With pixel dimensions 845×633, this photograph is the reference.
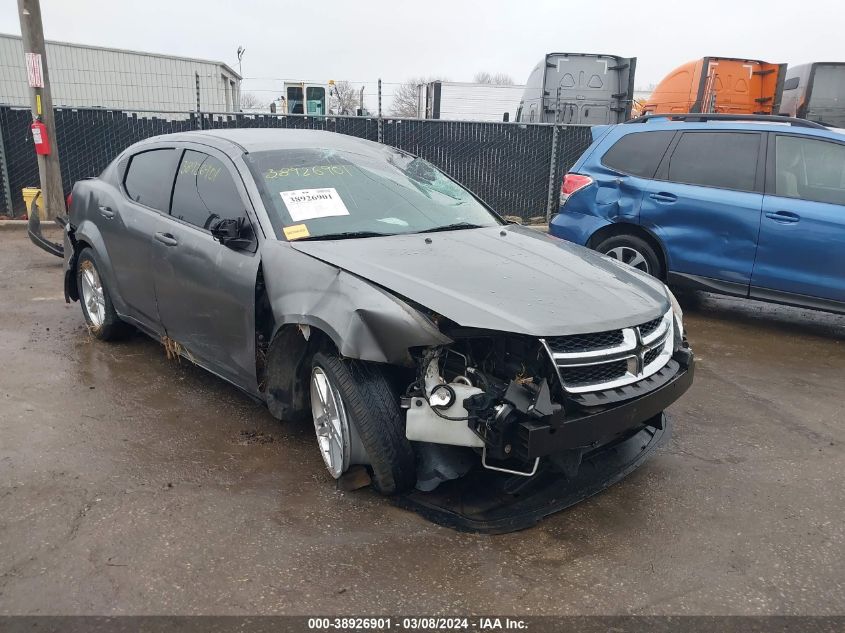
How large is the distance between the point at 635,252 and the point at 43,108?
29.1 ft

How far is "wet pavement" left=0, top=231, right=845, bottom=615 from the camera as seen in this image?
246 cm

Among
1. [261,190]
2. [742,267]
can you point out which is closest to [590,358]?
[261,190]

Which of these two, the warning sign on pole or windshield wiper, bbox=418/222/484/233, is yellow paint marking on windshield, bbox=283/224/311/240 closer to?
windshield wiper, bbox=418/222/484/233

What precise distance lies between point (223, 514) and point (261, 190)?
1645 millimetres

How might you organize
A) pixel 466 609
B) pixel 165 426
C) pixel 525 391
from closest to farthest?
pixel 466 609 → pixel 525 391 → pixel 165 426

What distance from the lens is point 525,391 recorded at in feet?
8.35

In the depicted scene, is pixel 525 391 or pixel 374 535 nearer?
pixel 525 391

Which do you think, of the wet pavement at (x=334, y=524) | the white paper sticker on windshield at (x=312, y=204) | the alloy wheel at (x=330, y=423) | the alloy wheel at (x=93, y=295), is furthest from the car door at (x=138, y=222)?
the alloy wheel at (x=330, y=423)

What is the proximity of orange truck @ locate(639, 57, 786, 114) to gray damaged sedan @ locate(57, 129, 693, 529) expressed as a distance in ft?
35.5

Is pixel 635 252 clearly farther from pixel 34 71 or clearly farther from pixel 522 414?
pixel 34 71

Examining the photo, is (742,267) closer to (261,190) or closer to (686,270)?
(686,270)

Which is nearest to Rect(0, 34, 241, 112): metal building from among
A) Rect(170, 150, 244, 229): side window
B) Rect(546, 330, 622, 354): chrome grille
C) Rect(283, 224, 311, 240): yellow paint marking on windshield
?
Rect(170, 150, 244, 229): side window

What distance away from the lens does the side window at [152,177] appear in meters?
4.23

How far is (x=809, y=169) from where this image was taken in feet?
18.2
